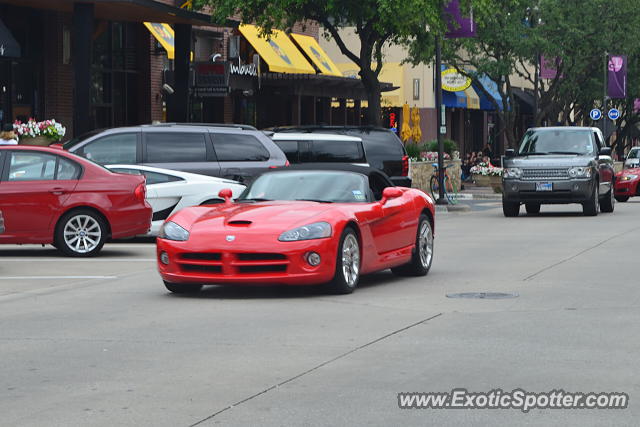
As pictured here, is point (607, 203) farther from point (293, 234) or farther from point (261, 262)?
point (261, 262)

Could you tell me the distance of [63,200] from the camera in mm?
18672

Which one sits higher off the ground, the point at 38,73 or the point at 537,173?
the point at 38,73

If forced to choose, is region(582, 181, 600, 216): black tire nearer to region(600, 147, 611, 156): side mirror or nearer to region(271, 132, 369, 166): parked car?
region(600, 147, 611, 156): side mirror

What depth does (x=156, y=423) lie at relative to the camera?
730 centimetres

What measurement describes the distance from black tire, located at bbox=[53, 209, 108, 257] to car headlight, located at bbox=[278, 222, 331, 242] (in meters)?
6.21

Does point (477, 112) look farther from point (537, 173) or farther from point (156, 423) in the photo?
point (156, 423)

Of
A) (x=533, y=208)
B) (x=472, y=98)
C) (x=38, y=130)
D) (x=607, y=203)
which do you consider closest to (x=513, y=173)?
(x=533, y=208)

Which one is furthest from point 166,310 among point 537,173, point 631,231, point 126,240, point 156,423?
point 537,173

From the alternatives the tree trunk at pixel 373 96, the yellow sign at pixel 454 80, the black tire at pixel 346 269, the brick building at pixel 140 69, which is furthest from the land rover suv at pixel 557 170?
the yellow sign at pixel 454 80

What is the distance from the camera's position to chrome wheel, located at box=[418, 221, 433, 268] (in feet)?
51.4

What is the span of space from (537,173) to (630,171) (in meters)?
11.8

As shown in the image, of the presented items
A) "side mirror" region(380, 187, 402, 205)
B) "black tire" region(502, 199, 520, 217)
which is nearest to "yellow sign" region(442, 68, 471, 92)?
"black tire" region(502, 199, 520, 217)

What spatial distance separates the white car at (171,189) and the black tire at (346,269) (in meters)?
7.53

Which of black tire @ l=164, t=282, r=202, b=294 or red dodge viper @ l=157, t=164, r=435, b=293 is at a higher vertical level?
red dodge viper @ l=157, t=164, r=435, b=293
